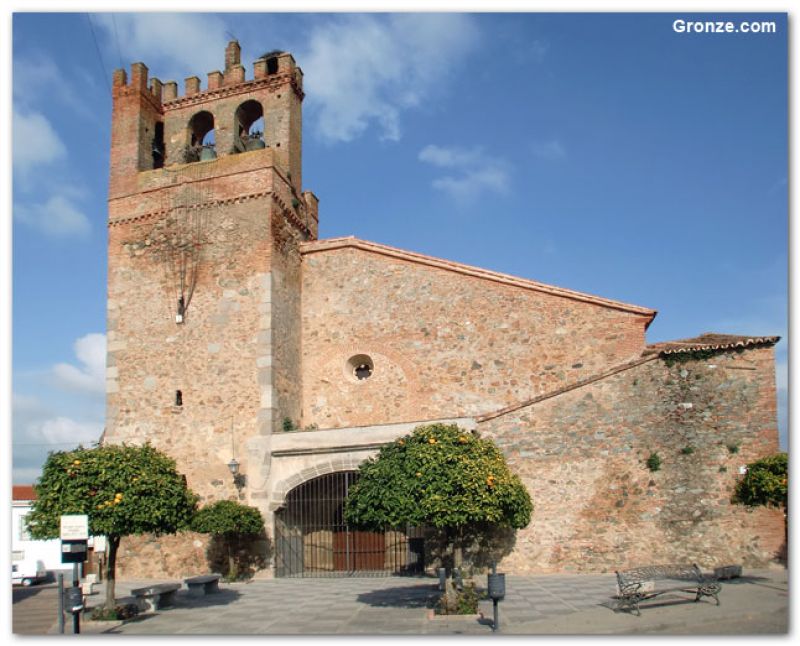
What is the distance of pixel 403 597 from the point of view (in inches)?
592

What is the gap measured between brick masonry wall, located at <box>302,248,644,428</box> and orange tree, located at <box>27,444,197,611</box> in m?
7.89

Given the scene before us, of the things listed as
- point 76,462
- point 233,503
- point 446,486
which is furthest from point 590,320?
point 76,462

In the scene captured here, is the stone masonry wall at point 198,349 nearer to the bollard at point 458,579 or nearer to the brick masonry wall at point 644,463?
the brick masonry wall at point 644,463

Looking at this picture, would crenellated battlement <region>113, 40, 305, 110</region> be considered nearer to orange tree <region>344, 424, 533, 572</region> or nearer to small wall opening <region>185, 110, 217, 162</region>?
small wall opening <region>185, 110, 217, 162</region>

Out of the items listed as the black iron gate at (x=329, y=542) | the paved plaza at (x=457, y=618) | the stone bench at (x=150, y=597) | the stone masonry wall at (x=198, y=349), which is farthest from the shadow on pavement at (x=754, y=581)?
the stone masonry wall at (x=198, y=349)

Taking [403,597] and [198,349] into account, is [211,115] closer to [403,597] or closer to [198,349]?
[198,349]

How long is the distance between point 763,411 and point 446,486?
8.50m

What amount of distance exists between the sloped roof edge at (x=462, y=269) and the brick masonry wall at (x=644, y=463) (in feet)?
8.73

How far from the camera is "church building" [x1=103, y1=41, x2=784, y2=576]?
17.2 m

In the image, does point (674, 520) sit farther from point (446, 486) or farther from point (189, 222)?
point (189, 222)

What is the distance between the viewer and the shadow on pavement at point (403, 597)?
46.3 feet

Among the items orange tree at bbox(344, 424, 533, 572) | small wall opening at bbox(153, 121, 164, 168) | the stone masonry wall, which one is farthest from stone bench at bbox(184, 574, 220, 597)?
small wall opening at bbox(153, 121, 164, 168)

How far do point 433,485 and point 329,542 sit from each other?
8771 millimetres

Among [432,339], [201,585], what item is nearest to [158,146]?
[432,339]
